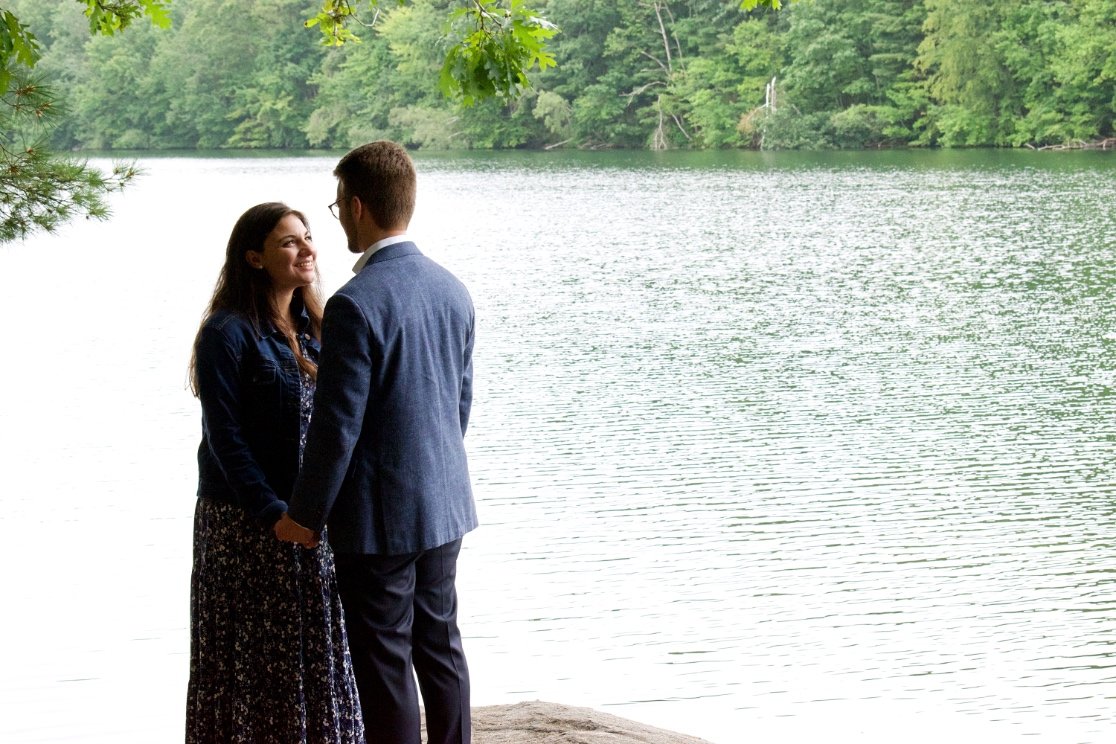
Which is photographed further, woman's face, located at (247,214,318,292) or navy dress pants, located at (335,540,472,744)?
woman's face, located at (247,214,318,292)

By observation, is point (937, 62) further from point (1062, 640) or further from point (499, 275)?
point (1062, 640)

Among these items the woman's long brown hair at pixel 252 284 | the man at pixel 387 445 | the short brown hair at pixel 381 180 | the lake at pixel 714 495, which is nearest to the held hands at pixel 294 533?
the man at pixel 387 445

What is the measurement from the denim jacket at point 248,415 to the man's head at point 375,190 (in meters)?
0.31

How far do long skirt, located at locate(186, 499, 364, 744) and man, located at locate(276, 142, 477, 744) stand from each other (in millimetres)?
95

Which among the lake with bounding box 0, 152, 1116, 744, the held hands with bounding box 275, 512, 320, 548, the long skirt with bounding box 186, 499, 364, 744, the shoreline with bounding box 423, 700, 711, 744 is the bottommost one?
the lake with bounding box 0, 152, 1116, 744

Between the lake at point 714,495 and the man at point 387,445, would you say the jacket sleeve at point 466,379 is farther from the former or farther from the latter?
the lake at point 714,495

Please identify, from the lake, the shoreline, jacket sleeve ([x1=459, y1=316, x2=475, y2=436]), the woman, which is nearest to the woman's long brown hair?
the woman

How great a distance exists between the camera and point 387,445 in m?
2.72

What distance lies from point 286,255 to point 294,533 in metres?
0.59

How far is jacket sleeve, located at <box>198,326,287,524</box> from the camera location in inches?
109

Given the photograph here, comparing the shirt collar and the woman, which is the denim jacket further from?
the shirt collar

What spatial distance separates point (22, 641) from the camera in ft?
19.8

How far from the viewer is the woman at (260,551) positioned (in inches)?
111

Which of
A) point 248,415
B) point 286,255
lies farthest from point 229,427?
point 286,255
